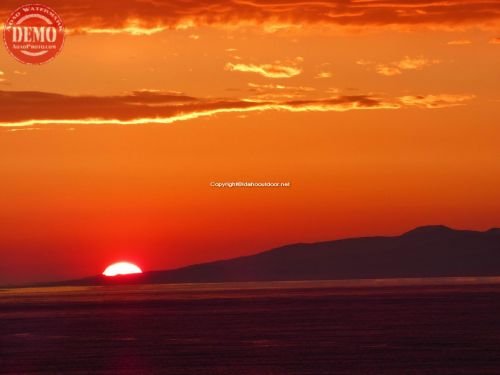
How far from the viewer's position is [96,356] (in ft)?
221

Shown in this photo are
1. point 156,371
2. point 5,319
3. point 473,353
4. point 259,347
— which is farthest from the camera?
point 5,319

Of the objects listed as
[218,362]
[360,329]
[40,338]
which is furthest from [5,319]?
[218,362]

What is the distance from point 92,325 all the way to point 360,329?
27807 millimetres

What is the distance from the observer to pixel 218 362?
61.7 m

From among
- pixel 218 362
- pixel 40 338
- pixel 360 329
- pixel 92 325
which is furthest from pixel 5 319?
pixel 218 362

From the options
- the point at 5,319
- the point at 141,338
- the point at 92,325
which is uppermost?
the point at 5,319

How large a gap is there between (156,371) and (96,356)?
988 cm

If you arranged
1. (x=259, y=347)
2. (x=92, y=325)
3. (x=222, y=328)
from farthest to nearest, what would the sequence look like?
(x=92, y=325) → (x=222, y=328) → (x=259, y=347)

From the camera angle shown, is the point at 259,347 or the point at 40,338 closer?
the point at 259,347

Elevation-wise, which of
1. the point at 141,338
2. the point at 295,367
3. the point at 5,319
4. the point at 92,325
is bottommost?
the point at 295,367

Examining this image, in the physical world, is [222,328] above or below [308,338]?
above

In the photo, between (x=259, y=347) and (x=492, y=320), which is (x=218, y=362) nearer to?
(x=259, y=347)

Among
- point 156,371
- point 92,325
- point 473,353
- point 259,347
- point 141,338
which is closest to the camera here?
point 156,371

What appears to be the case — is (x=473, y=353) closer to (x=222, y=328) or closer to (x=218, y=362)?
(x=218, y=362)
